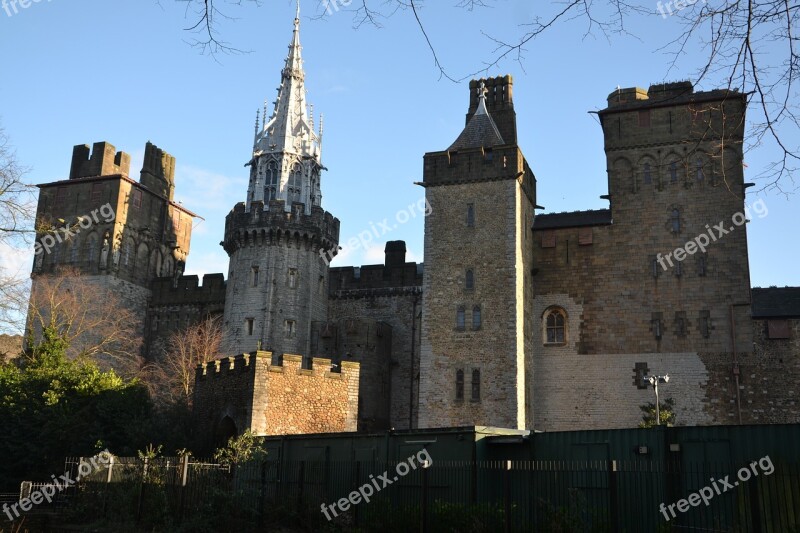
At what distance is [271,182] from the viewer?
48.2m

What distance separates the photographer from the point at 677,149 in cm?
3569

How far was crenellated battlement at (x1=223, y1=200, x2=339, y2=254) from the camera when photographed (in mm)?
45875

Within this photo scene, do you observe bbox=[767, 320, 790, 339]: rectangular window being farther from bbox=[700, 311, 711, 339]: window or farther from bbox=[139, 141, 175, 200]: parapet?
bbox=[139, 141, 175, 200]: parapet

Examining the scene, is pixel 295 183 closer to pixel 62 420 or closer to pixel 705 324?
pixel 62 420

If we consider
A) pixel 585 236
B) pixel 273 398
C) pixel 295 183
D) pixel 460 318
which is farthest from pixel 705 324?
pixel 295 183

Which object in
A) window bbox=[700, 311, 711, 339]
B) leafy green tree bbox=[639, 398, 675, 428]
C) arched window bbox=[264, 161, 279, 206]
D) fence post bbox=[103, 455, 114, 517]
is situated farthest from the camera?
arched window bbox=[264, 161, 279, 206]

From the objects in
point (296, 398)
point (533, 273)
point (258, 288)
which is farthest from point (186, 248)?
point (296, 398)

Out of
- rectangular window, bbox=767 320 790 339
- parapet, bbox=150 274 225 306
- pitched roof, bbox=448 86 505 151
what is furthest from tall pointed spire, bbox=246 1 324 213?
rectangular window, bbox=767 320 790 339

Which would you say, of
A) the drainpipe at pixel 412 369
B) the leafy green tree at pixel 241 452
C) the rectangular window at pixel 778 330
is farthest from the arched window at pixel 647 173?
the leafy green tree at pixel 241 452

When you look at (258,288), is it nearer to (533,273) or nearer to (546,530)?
(533,273)

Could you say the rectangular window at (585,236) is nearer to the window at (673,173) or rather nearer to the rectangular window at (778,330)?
the window at (673,173)

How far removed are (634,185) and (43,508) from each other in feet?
86.2

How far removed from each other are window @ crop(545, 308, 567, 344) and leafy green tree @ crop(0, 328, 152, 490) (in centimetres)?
1679

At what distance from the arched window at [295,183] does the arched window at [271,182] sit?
0.82m
